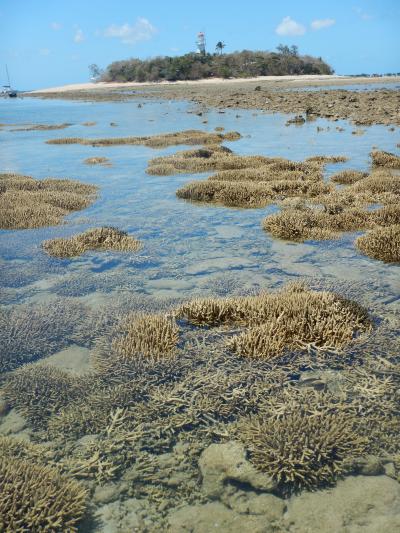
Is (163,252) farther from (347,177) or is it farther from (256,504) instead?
(347,177)

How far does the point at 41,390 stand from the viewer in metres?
4.87

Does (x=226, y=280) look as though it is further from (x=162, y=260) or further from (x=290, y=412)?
(x=290, y=412)

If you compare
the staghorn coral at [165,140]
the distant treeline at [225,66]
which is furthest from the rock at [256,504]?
the distant treeline at [225,66]

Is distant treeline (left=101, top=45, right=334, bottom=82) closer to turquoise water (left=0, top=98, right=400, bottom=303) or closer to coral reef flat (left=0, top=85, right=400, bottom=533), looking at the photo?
turquoise water (left=0, top=98, right=400, bottom=303)

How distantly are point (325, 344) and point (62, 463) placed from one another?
320cm

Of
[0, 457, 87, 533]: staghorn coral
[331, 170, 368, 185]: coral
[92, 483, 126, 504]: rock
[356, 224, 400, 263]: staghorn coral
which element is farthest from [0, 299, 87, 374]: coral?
[331, 170, 368, 185]: coral

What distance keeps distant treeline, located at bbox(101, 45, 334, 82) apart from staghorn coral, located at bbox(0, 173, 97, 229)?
111053 mm

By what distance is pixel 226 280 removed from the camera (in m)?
7.57

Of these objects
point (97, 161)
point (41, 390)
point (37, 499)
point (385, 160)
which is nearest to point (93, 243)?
point (41, 390)

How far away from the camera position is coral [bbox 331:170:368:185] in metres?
15.2

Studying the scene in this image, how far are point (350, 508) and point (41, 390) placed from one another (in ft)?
10.6

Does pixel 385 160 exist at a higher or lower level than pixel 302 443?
higher

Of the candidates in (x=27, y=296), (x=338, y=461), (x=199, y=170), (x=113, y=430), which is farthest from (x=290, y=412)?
(x=199, y=170)

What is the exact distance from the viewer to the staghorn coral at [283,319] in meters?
5.44
